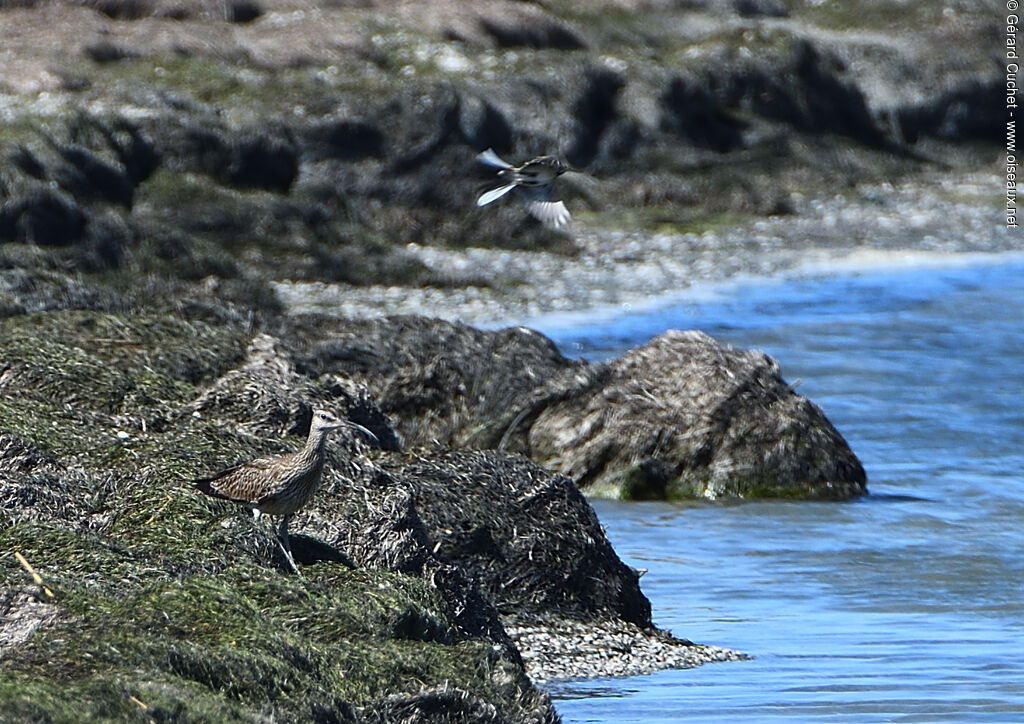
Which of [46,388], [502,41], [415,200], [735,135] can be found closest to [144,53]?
[415,200]

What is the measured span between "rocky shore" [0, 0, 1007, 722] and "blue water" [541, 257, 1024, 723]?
458 mm

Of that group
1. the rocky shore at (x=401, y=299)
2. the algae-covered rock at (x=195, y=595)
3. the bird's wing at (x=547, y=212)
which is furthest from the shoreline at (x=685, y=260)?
the algae-covered rock at (x=195, y=595)

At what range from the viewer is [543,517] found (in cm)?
805

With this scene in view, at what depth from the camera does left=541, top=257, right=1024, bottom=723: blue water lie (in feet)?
23.6

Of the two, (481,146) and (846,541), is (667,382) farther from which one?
(481,146)

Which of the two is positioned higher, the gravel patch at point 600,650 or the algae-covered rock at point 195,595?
the algae-covered rock at point 195,595

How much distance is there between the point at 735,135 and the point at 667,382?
17024 mm

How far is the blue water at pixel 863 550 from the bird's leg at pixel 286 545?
1.35 m

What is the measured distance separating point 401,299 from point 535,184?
33.2 ft

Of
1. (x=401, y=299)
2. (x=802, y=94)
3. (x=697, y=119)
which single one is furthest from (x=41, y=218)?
(x=802, y=94)

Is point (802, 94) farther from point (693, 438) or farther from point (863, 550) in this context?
point (863, 550)

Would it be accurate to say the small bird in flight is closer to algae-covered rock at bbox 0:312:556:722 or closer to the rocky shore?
the rocky shore

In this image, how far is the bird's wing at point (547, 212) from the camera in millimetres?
9039

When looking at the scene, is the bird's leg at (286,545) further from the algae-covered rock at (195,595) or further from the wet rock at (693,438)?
the wet rock at (693,438)
